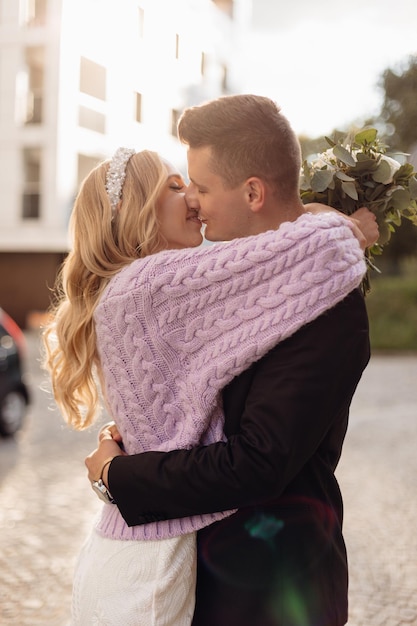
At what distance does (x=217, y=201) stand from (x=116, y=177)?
0.36 m

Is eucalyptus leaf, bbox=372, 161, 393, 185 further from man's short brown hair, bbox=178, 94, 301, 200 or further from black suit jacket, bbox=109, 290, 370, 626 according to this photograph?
black suit jacket, bbox=109, 290, 370, 626

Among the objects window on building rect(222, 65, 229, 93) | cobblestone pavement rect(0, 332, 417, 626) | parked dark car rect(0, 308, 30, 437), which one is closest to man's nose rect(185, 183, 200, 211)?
cobblestone pavement rect(0, 332, 417, 626)

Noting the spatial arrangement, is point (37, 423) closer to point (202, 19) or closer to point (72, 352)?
point (72, 352)

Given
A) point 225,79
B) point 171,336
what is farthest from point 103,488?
point 225,79

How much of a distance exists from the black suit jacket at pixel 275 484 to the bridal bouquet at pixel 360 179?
1.58 feet

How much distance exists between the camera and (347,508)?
6.60m

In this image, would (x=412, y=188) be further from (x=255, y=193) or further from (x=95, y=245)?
(x=95, y=245)

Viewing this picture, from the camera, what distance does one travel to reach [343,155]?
207cm

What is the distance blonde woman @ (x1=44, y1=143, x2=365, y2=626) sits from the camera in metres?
1.63

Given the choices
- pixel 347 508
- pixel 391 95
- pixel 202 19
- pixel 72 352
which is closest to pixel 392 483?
pixel 347 508

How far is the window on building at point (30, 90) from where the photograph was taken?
24000mm

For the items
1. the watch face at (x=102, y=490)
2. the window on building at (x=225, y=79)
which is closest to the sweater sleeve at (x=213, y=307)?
the watch face at (x=102, y=490)

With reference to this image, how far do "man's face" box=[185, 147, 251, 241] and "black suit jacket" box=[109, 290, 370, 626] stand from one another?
311mm

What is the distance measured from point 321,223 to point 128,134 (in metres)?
20.7
